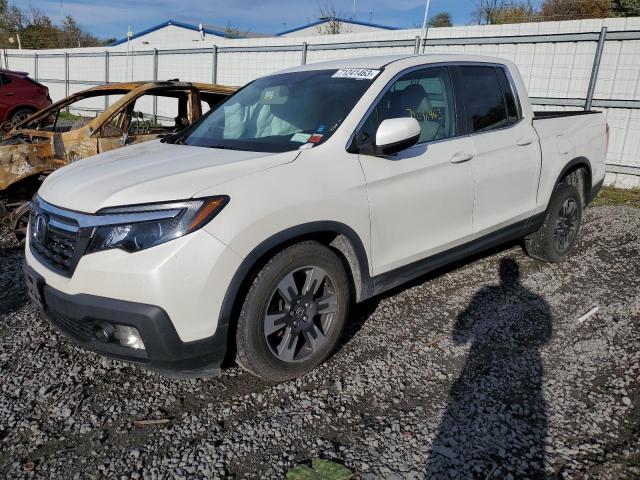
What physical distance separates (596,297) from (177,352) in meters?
3.48

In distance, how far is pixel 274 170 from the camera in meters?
2.68

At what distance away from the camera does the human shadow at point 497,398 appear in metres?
2.31

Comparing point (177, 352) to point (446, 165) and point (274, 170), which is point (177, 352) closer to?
point (274, 170)

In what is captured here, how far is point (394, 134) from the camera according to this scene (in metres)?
2.89

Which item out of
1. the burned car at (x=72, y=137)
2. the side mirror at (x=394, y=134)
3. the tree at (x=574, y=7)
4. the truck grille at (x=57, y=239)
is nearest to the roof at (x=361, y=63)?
the side mirror at (x=394, y=134)

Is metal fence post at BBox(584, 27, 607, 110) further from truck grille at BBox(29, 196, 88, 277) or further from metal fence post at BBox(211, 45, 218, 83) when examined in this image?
metal fence post at BBox(211, 45, 218, 83)

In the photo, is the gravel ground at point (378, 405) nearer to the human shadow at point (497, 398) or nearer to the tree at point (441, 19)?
the human shadow at point (497, 398)

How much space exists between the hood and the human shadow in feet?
5.34

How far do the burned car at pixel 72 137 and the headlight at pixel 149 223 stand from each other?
2.93 metres

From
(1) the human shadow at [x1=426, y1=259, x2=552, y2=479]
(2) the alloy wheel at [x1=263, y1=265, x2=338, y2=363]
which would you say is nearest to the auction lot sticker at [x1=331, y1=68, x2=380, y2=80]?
(2) the alloy wheel at [x1=263, y1=265, x2=338, y2=363]

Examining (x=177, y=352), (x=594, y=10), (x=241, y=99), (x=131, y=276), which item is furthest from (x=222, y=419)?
(x=594, y=10)

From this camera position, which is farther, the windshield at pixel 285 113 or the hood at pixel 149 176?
the windshield at pixel 285 113

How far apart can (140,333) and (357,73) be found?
216 cm

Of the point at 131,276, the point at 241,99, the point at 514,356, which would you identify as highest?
the point at 241,99
